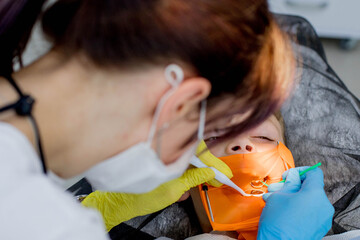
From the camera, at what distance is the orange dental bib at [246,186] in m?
1.10

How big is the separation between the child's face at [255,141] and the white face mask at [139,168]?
461 mm

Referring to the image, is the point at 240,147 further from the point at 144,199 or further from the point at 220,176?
the point at 144,199

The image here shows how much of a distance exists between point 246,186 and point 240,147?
0.40ft

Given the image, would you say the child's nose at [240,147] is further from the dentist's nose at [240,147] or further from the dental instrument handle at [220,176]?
the dental instrument handle at [220,176]

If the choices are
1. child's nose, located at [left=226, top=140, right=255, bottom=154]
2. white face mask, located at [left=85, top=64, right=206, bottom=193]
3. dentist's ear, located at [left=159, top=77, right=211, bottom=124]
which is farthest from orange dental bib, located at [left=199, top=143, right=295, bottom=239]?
dentist's ear, located at [left=159, top=77, right=211, bottom=124]

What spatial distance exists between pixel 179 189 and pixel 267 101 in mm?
503

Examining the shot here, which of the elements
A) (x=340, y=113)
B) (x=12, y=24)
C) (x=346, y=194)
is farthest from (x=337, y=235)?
(x=12, y=24)

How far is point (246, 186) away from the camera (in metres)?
1.15

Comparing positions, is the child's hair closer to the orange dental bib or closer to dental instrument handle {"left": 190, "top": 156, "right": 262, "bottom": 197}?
dental instrument handle {"left": 190, "top": 156, "right": 262, "bottom": 197}

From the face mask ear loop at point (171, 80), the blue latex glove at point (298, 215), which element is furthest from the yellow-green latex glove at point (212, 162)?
the face mask ear loop at point (171, 80)

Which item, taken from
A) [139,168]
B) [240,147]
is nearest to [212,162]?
[240,147]

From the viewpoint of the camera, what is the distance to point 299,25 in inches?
62.0

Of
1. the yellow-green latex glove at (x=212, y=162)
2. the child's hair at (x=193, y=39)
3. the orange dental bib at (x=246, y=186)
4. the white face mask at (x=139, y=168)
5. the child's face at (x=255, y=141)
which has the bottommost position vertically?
the orange dental bib at (x=246, y=186)

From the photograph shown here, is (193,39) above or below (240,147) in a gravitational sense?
above
